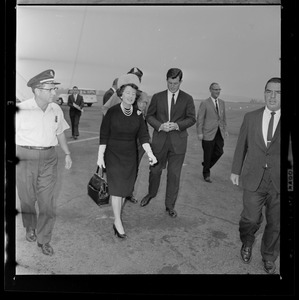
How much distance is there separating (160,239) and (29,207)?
1235 millimetres

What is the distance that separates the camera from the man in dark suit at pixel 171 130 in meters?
3.65

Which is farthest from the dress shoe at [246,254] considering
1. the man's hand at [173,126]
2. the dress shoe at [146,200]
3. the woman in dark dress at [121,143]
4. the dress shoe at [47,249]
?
the dress shoe at [47,249]

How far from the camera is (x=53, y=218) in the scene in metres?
3.45

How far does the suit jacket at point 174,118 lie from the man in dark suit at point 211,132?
138 mm

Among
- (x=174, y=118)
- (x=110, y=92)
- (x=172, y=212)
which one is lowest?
(x=172, y=212)

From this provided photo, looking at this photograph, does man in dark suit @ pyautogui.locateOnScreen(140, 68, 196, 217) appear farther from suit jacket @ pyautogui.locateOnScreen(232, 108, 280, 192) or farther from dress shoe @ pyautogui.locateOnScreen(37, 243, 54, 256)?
dress shoe @ pyautogui.locateOnScreen(37, 243, 54, 256)

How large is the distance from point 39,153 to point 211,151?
75.6 inches

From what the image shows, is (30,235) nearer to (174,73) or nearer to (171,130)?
(171,130)

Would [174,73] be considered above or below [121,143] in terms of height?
above

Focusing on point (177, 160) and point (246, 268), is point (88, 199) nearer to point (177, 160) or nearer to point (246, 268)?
point (177, 160)

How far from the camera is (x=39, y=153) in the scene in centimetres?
318

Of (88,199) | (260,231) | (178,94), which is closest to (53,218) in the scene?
(88,199)

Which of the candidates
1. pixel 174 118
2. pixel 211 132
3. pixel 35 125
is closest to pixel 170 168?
pixel 174 118

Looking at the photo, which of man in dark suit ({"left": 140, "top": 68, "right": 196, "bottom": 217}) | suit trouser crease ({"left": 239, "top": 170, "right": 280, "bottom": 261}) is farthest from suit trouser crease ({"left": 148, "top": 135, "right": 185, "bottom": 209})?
suit trouser crease ({"left": 239, "top": 170, "right": 280, "bottom": 261})
